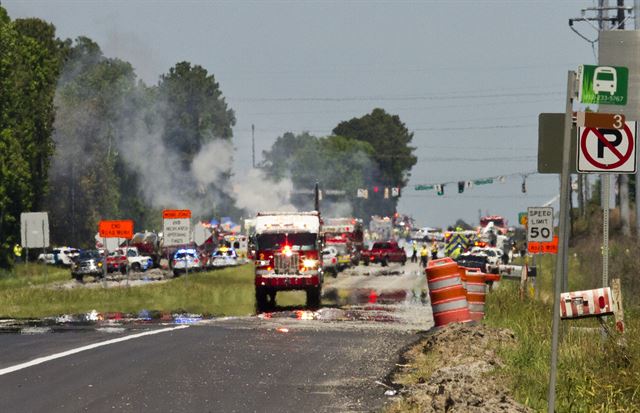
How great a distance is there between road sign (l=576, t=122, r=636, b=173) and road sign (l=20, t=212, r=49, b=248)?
41.1 metres

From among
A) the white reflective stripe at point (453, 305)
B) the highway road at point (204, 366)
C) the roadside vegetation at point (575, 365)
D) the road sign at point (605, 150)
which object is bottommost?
the highway road at point (204, 366)

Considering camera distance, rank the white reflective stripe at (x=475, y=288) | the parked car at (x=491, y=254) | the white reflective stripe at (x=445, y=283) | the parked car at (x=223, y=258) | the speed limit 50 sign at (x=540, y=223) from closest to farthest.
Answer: the white reflective stripe at (x=445, y=283), the white reflective stripe at (x=475, y=288), the speed limit 50 sign at (x=540, y=223), the parked car at (x=491, y=254), the parked car at (x=223, y=258)

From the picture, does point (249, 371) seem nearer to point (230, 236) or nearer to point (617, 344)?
point (617, 344)

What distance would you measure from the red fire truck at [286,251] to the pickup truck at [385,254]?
2280 inches

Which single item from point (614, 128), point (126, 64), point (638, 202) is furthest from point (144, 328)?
point (126, 64)

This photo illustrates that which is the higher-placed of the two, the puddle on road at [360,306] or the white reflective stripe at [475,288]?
the white reflective stripe at [475,288]

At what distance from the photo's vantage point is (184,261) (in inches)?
2911

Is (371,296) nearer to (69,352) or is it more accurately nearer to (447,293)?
(447,293)

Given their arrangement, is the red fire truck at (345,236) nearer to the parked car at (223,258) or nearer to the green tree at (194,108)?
the parked car at (223,258)

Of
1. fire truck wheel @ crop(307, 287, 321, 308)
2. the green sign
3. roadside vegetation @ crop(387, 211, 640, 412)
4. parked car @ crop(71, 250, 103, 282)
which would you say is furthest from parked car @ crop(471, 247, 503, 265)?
the green sign

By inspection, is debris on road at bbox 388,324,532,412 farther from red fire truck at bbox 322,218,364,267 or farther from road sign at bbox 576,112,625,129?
red fire truck at bbox 322,218,364,267

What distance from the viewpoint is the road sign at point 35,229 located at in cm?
5172

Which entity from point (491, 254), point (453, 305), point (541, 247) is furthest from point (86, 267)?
point (453, 305)

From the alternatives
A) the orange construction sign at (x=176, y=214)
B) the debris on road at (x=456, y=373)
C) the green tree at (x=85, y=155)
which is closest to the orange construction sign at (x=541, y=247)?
the orange construction sign at (x=176, y=214)
